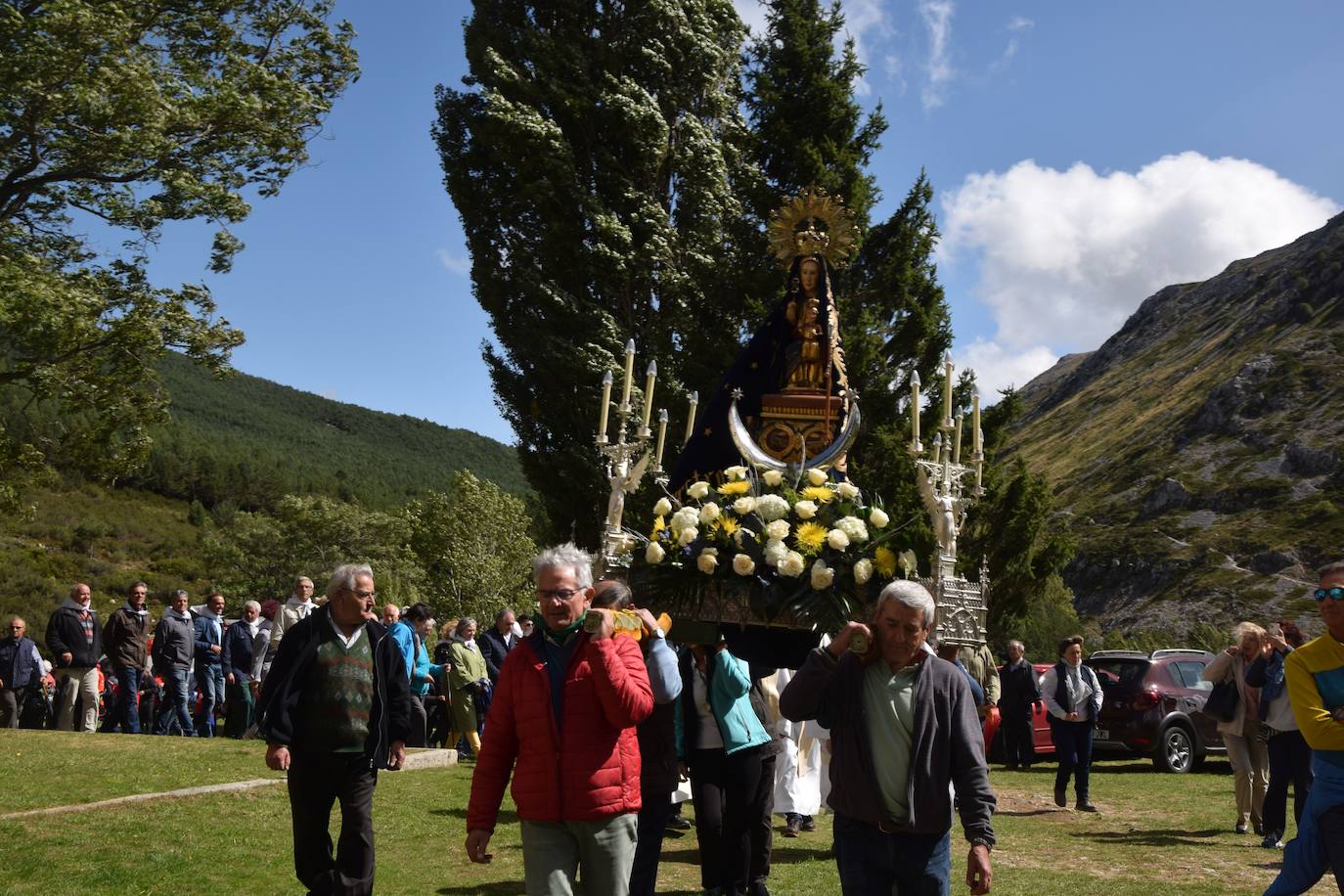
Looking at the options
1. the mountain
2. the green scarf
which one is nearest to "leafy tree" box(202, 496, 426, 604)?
the mountain

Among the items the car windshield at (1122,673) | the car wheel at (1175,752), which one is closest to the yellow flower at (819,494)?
the car windshield at (1122,673)

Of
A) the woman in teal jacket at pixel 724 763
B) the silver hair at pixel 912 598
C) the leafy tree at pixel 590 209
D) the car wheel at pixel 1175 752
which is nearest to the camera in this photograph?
the silver hair at pixel 912 598

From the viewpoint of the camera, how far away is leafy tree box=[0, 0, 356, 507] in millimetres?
17109

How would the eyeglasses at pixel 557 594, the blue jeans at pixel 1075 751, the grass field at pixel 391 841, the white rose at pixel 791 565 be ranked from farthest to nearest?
the blue jeans at pixel 1075 751 < the grass field at pixel 391 841 < the white rose at pixel 791 565 < the eyeglasses at pixel 557 594

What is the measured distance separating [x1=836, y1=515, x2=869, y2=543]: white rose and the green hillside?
86276mm

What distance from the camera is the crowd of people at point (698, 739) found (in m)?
5.00

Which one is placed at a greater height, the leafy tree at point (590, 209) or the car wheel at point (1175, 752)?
the leafy tree at point (590, 209)

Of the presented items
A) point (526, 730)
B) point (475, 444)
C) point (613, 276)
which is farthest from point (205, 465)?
point (526, 730)

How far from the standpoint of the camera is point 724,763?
26.7ft

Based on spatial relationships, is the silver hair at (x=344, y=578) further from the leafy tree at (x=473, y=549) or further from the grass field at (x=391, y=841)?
the leafy tree at (x=473, y=549)

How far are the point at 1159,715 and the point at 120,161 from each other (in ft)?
56.1

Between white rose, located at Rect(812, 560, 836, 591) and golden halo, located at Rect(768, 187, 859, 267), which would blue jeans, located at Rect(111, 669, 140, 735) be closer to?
golden halo, located at Rect(768, 187, 859, 267)

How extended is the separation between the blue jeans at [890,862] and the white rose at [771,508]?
2438 millimetres

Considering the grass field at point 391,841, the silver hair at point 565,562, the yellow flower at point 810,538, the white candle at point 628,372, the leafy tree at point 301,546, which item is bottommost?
the grass field at point 391,841
